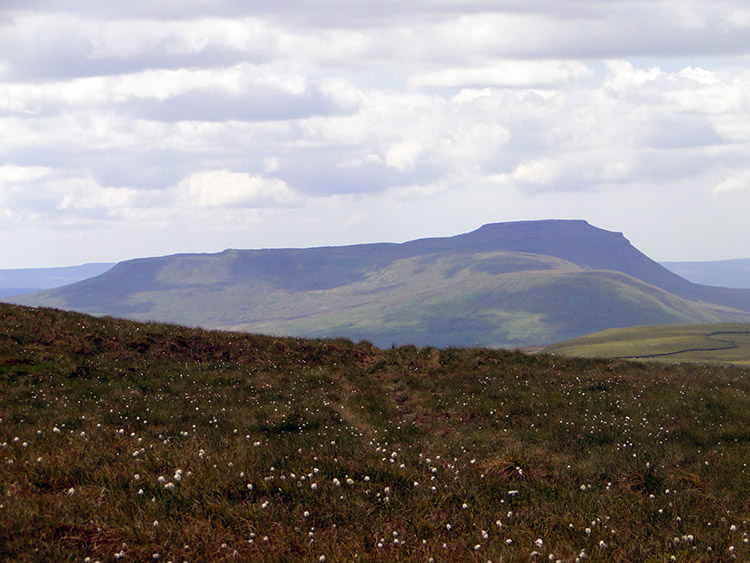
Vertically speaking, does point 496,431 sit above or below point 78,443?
below

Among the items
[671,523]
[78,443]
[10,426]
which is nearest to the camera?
[671,523]

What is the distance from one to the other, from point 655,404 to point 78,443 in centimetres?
1703

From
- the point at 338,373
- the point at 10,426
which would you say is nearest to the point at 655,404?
the point at 338,373

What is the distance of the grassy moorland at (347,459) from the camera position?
832 centimetres

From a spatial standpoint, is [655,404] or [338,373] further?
[338,373]

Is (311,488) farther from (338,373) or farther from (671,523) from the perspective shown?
(338,373)

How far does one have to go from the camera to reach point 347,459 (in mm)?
11477

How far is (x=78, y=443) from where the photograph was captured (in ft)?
38.3

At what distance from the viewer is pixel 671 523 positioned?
9391 millimetres

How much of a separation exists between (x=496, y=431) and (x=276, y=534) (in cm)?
1046

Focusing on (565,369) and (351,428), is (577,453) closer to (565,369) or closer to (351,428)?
(351,428)

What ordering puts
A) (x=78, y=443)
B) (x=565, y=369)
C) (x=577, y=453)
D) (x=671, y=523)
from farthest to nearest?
1. (x=565, y=369)
2. (x=577, y=453)
3. (x=78, y=443)
4. (x=671, y=523)

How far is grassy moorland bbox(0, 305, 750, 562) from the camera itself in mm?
8320

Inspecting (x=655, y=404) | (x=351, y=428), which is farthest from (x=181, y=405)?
(x=655, y=404)
